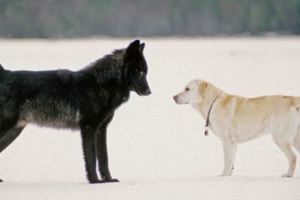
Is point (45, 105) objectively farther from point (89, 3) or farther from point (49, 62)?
point (89, 3)

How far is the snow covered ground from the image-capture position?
20.7ft

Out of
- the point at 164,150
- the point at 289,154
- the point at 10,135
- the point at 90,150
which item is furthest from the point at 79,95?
the point at 164,150

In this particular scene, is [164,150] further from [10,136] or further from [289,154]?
[10,136]

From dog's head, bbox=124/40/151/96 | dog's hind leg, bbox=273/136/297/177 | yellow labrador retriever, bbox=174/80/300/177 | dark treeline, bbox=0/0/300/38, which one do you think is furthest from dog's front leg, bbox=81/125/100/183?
dark treeline, bbox=0/0/300/38

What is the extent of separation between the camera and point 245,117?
7.55 meters

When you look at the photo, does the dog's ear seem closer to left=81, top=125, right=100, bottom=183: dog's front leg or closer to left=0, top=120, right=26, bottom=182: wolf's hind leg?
left=81, top=125, right=100, bottom=183: dog's front leg

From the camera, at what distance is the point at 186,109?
46.6ft

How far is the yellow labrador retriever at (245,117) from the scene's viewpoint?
23.6 ft

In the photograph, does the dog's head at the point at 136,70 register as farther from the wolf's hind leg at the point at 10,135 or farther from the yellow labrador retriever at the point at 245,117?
the wolf's hind leg at the point at 10,135

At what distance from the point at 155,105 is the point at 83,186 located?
7.90 metres

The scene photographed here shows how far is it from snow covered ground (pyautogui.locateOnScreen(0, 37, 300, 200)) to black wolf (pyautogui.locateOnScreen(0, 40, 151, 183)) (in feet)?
1.85

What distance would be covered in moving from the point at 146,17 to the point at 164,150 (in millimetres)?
23966

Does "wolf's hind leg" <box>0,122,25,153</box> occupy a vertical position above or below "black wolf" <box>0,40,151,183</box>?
below

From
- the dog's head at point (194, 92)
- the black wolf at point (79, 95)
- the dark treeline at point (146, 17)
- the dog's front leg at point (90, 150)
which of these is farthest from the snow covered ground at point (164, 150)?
the dark treeline at point (146, 17)
